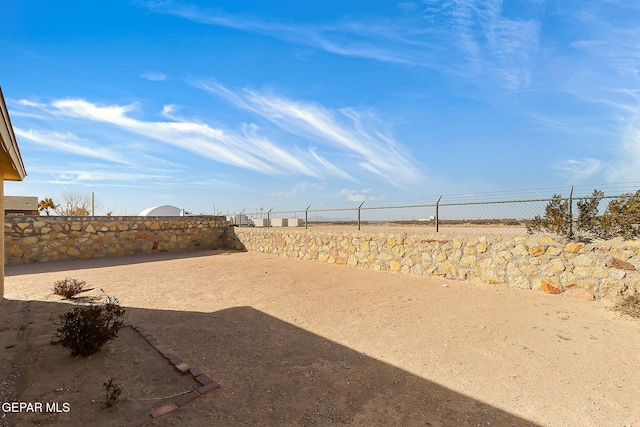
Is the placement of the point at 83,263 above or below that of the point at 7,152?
below

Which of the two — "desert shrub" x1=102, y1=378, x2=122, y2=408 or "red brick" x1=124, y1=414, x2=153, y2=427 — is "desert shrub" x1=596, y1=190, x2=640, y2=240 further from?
"desert shrub" x1=102, y1=378, x2=122, y2=408

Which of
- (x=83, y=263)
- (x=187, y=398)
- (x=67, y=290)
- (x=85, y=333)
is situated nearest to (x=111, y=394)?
(x=187, y=398)

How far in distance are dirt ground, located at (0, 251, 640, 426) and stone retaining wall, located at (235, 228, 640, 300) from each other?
1.29 feet

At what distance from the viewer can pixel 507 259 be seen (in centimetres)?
699

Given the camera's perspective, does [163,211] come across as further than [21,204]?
Yes

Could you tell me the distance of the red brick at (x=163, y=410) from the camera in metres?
2.53

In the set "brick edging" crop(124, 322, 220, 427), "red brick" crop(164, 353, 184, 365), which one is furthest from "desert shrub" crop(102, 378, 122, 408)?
"red brick" crop(164, 353, 184, 365)

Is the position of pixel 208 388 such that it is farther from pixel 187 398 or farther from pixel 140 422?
pixel 140 422

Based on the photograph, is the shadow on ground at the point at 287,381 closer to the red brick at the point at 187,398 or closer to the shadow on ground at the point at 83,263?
the red brick at the point at 187,398

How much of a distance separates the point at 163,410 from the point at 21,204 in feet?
85.6

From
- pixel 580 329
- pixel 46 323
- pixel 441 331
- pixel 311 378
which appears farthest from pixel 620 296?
pixel 46 323

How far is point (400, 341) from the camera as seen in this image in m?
4.31

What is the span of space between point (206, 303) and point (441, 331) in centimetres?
430

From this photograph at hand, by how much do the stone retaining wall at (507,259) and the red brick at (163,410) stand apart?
6831 mm
